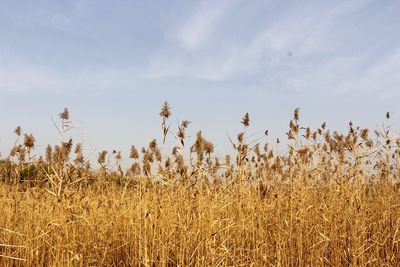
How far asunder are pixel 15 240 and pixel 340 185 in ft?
10.9

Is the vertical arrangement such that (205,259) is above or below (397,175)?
below

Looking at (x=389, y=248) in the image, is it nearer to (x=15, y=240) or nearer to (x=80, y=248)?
(x=80, y=248)

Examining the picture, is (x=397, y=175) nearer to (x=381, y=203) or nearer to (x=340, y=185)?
(x=381, y=203)

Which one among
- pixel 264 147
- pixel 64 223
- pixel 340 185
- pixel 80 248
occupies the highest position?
pixel 264 147

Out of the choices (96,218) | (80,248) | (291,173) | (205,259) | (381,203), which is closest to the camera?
(205,259)

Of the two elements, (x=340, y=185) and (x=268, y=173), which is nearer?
(x=340, y=185)

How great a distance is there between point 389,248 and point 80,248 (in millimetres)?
3102

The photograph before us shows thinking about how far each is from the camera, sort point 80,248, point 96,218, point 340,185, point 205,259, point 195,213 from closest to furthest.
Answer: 1. point 205,259
2. point 195,213
3. point 80,248
4. point 340,185
5. point 96,218

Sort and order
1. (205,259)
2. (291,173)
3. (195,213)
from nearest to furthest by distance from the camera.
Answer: (205,259), (195,213), (291,173)

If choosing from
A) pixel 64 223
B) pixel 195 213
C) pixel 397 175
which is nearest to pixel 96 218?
pixel 64 223

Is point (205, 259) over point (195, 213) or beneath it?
beneath

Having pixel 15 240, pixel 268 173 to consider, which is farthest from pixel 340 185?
pixel 15 240

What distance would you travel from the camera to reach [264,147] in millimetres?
6004

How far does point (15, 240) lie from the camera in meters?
3.78
